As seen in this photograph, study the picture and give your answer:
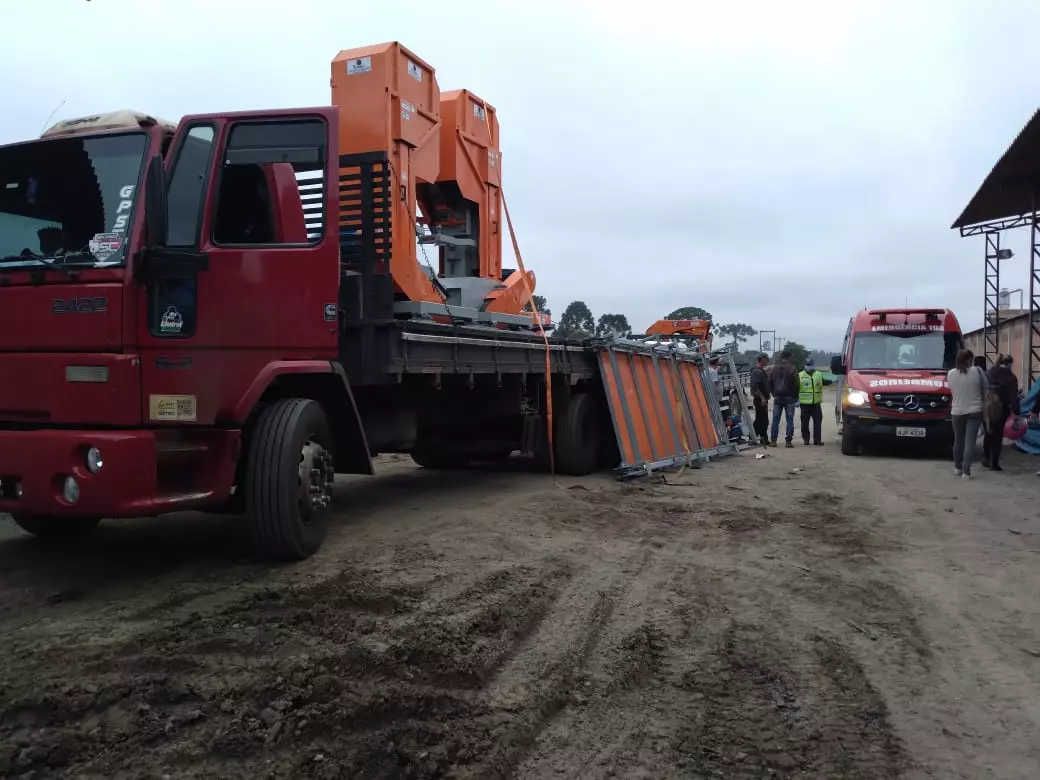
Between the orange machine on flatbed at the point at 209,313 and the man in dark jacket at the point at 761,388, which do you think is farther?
the man in dark jacket at the point at 761,388

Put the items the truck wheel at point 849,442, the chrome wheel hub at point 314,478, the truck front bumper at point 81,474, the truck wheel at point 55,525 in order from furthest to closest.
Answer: the truck wheel at point 849,442 → the truck wheel at point 55,525 → the chrome wheel hub at point 314,478 → the truck front bumper at point 81,474

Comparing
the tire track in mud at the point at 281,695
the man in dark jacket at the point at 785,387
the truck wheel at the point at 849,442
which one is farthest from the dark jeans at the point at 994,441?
the tire track in mud at the point at 281,695

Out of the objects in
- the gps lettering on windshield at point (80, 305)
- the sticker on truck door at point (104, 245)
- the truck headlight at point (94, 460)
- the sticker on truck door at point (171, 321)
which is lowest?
the truck headlight at point (94, 460)

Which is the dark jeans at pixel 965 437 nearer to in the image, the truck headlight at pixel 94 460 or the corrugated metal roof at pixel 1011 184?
the corrugated metal roof at pixel 1011 184

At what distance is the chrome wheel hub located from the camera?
5.04 meters

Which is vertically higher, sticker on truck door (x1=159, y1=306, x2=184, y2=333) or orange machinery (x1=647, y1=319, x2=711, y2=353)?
orange machinery (x1=647, y1=319, x2=711, y2=353)

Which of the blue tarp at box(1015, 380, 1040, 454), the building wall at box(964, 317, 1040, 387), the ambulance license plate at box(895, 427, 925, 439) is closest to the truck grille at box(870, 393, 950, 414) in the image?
the ambulance license plate at box(895, 427, 925, 439)

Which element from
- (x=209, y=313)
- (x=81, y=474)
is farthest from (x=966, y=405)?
(x=81, y=474)

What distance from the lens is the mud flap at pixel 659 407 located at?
977 centimetres

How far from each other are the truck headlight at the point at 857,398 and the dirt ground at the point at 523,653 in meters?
6.40

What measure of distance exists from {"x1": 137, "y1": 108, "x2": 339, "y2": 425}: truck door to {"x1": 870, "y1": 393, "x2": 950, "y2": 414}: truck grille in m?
10.1

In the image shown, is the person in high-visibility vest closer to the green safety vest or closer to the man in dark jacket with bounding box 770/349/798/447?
the green safety vest

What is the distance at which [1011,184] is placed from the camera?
19906mm

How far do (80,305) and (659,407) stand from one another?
784 cm
